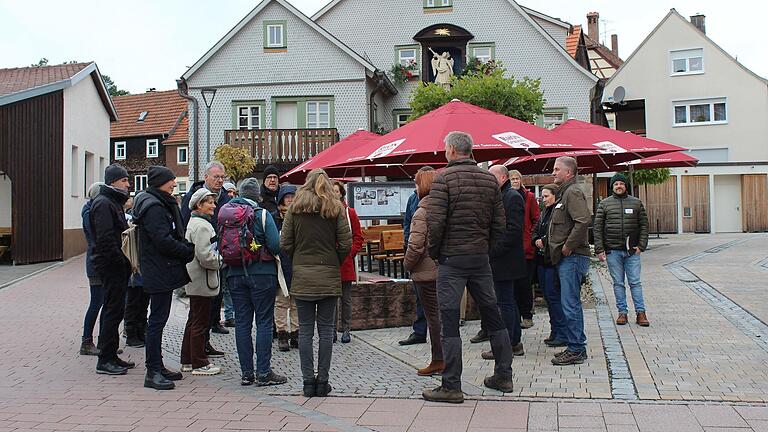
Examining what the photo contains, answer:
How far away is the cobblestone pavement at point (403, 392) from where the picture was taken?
215 inches

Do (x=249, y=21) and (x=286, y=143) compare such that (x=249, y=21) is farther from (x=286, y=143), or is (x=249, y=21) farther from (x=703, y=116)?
(x=703, y=116)

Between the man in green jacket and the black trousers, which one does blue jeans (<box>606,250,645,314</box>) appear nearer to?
the man in green jacket

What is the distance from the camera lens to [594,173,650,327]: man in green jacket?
9070 mm

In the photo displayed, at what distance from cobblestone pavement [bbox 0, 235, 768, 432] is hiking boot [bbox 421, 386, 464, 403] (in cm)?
11

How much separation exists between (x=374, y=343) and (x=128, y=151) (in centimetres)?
4230

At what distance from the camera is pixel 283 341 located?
8.39 metres

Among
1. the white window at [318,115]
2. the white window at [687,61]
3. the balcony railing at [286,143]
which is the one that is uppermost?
the white window at [687,61]

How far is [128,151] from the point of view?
47.4 m

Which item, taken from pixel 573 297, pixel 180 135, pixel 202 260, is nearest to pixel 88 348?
pixel 202 260

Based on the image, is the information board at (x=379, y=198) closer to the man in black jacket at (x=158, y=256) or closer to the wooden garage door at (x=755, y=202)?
the man in black jacket at (x=158, y=256)

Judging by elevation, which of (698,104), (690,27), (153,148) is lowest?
(153,148)

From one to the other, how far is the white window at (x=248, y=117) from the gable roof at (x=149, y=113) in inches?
715

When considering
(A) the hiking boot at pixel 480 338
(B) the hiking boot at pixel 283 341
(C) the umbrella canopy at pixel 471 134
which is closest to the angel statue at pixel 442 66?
(C) the umbrella canopy at pixel 471 134

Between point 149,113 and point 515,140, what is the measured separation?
1701 inches
